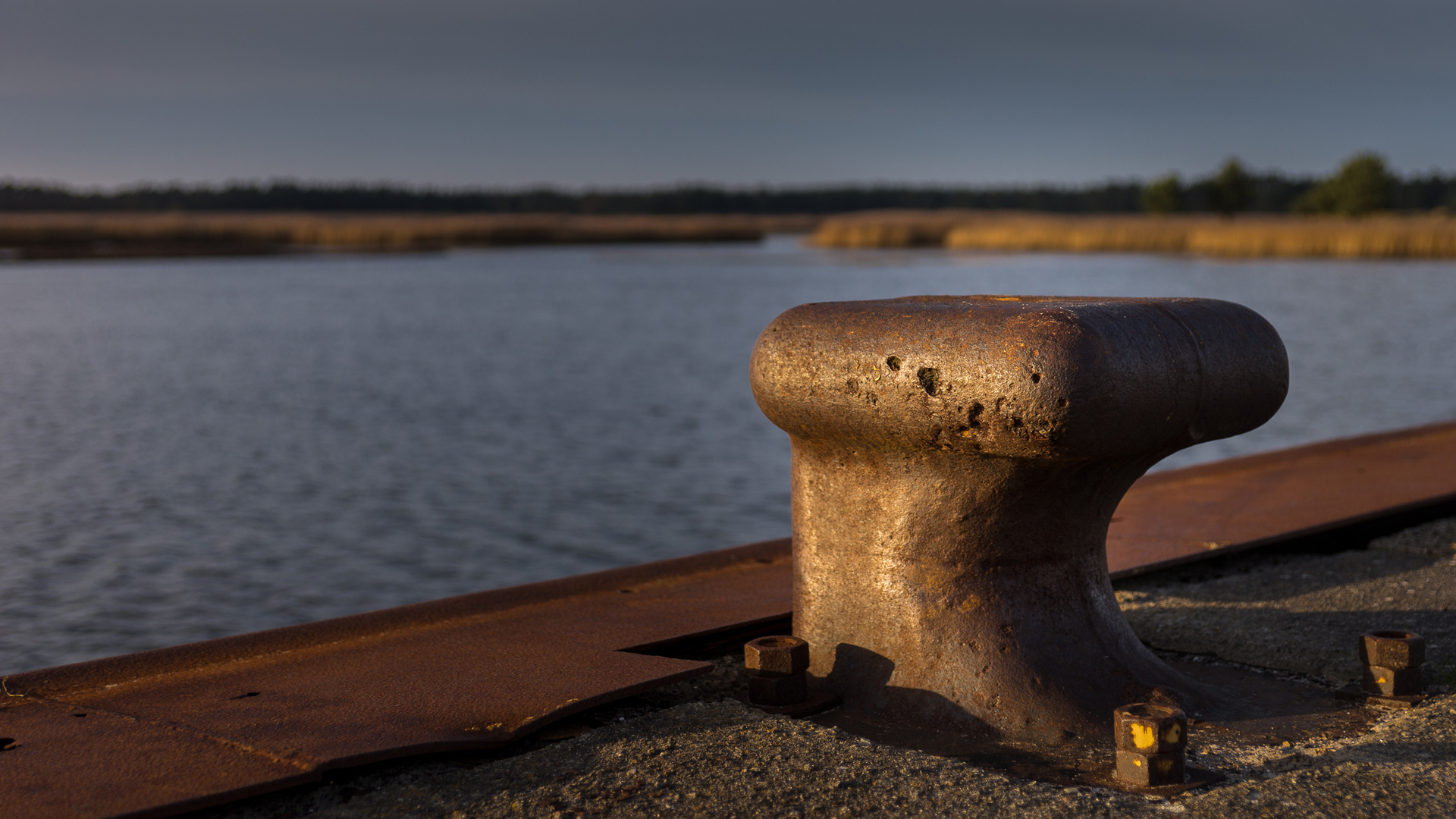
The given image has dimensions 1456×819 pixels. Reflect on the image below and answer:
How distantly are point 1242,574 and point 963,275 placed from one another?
30.5 metres

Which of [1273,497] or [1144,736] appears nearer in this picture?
[1144,736]

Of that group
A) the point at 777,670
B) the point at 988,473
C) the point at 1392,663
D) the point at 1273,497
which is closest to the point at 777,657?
the point at 777,670

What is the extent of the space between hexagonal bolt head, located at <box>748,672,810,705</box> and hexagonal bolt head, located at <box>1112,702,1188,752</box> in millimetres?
733

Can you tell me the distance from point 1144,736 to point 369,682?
5.40ft

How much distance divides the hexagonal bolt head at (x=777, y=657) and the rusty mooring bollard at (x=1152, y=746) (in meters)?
0.73

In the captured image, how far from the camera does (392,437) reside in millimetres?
11492

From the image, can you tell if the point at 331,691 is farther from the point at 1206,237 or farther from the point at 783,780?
the point at 1206,237

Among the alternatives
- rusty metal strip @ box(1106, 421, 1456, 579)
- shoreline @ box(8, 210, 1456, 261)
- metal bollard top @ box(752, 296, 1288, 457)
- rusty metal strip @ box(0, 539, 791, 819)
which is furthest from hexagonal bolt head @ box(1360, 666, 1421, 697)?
shoreline @ box(8, 210, 1456, 261)

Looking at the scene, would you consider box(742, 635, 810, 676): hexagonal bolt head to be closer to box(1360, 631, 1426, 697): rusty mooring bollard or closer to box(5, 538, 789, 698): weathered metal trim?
box(5, 538, 789, 698): weathered metal trim

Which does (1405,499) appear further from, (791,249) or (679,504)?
(791,249)

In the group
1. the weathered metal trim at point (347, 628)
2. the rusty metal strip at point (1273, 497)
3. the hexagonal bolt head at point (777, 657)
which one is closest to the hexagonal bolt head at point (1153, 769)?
the hexagonal bolt head at point (777, 657)

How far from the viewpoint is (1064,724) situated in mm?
2639

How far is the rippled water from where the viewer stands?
6867 mm

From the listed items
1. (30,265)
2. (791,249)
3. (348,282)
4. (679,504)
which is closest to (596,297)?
(348,282)
